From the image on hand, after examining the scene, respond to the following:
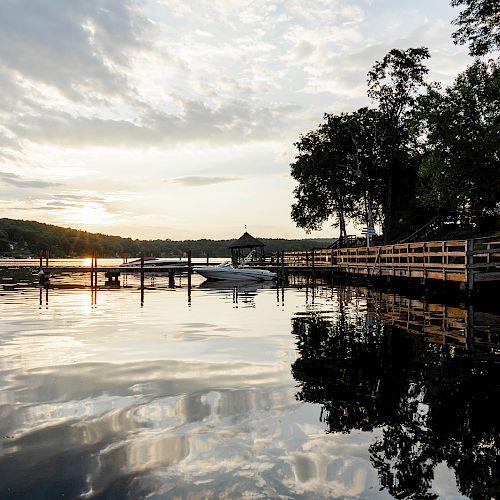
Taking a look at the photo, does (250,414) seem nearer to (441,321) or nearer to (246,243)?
(441,321)

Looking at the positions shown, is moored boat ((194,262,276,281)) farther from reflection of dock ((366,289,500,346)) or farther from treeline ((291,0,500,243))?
reflection of dock ((366,289,500,346))

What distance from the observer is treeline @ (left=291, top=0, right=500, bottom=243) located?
98.5 feet

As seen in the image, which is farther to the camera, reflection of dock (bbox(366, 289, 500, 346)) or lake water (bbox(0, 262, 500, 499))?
reflection of dock (bbox(366, 289, 500, 346))

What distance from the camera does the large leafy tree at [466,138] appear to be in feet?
96.2

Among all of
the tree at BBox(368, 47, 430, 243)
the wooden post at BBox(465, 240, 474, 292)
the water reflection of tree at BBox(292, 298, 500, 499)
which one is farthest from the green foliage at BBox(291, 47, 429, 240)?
the water reflection of tree at BBox(292, 298, 500, 499)

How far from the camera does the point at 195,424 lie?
6.52 m

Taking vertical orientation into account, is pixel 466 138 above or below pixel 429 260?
above

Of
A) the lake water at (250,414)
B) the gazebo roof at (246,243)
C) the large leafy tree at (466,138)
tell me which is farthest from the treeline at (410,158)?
the lake water at (250,414)

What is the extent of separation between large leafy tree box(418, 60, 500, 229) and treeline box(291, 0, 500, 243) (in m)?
0.06

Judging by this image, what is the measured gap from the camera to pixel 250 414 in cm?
693

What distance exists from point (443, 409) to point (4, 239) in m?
203

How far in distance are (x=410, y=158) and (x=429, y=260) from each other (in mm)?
19651

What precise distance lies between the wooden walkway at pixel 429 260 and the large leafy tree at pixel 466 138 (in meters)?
3.37

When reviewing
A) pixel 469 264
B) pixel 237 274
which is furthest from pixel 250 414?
pixel 237 274
